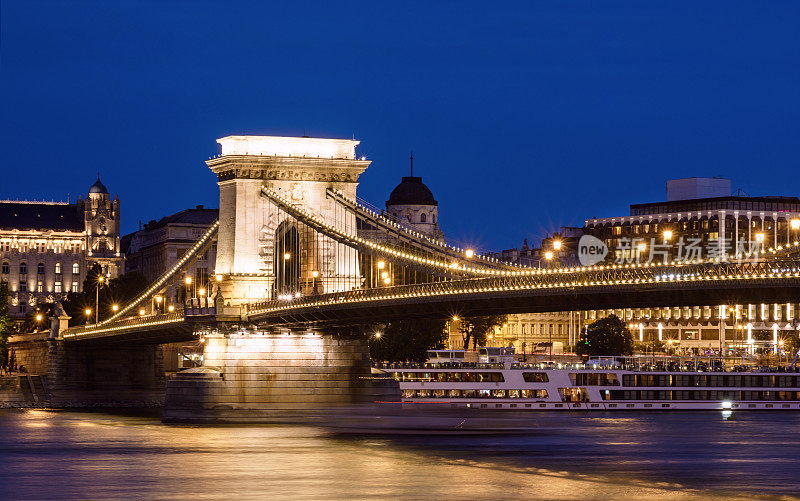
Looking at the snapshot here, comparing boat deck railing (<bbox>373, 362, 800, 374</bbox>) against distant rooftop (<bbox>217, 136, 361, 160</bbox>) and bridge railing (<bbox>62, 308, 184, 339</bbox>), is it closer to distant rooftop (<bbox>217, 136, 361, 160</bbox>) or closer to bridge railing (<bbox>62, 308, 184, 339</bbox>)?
bridge railing (<bbox>62, 308, 184, 339</bbox>)

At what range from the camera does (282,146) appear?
3147 inches

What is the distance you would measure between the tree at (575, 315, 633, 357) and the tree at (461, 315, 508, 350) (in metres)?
7.39

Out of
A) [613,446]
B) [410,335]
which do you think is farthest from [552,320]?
[613,446]

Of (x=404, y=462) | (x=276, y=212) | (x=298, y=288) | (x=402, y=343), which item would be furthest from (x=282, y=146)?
(x=402, y=343)

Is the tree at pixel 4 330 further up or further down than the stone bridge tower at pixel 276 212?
further down

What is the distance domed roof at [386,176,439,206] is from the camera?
7219 inches

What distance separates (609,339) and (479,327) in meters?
11.8

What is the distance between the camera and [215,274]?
81188mm

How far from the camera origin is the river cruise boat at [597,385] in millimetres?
87188

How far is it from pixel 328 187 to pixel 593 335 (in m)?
51.1

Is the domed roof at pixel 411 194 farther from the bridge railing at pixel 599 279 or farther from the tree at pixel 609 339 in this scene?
the bridge railing at pixel 599 279

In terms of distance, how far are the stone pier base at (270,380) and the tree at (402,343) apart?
30.6m

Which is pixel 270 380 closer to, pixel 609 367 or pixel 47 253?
pixel 609 367

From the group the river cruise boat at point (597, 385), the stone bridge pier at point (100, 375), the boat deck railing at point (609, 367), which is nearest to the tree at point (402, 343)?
the stone bridge pier at point (100, 375)
